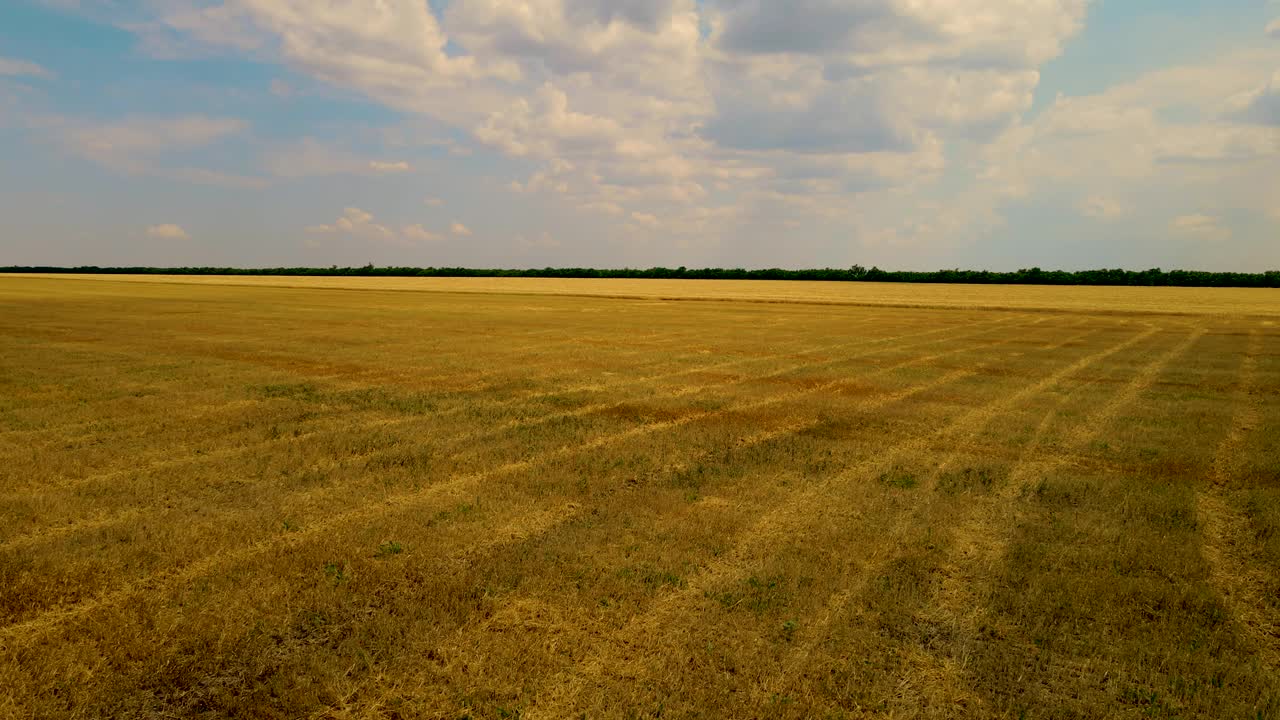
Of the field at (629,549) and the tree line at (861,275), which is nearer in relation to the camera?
the field at (629,549)

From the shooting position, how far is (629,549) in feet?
24.0

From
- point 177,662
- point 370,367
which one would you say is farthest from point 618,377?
point 177,662

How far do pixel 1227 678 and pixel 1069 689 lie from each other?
127 cm

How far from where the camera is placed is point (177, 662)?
16.7 feet

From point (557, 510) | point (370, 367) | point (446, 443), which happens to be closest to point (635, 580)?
point (557, 510)

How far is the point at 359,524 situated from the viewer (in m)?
7.89

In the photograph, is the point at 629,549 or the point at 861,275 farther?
the point at 861,275

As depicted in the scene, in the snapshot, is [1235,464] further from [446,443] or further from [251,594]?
[251,594]

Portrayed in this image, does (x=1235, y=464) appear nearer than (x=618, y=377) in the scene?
Yes

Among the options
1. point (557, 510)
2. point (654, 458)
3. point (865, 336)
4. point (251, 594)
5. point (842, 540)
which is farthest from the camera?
point (865, 336)

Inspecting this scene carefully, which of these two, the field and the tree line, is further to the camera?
the tree line

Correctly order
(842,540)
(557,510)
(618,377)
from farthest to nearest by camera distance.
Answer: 1. (618,377)
2. (557,510)
3. (842,540)

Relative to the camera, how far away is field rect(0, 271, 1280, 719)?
16.4 feet

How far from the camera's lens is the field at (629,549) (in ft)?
16.4
